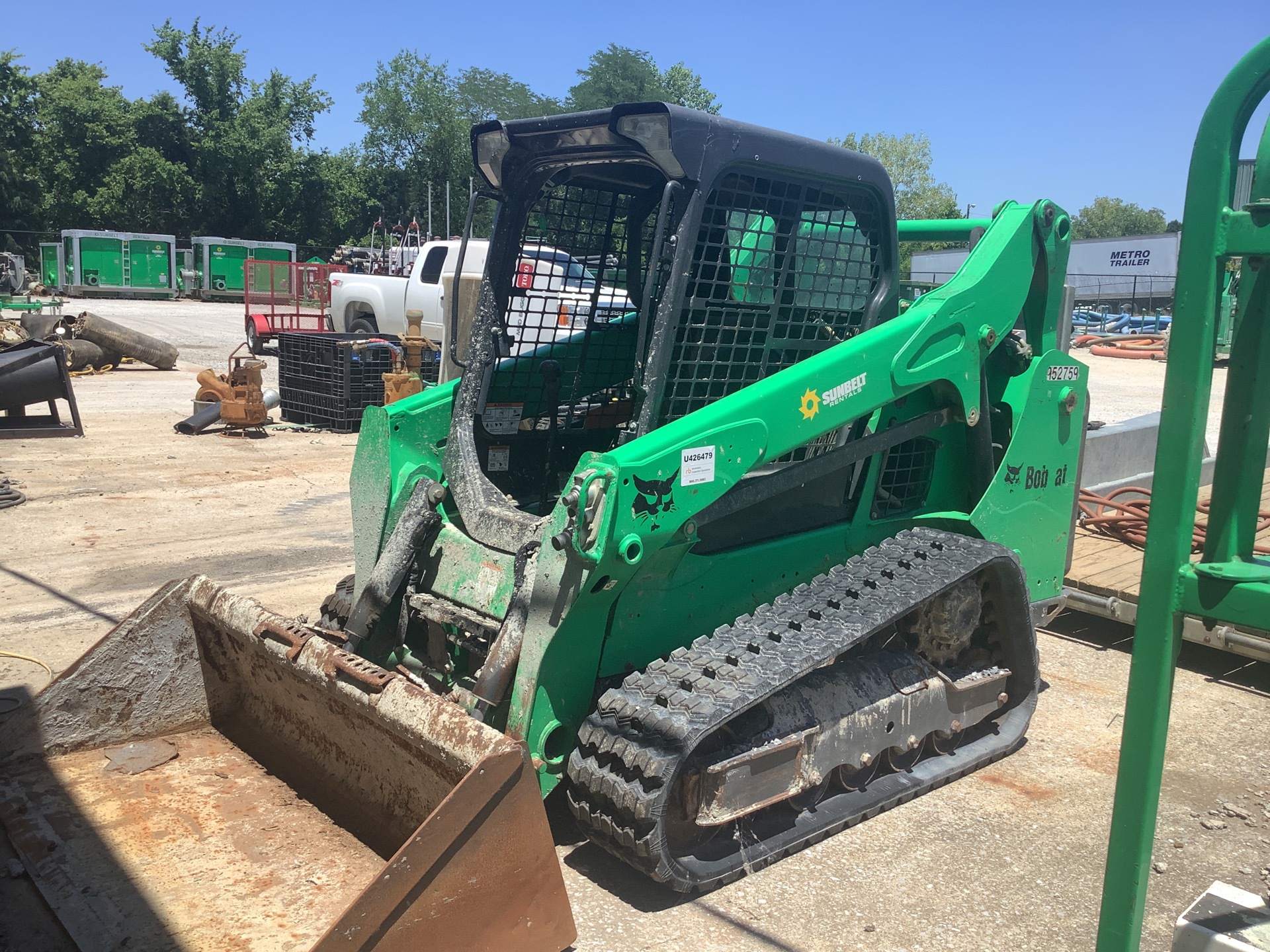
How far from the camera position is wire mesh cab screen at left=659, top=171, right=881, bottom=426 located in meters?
3.87

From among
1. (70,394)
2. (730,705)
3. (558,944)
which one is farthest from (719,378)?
(70,394)

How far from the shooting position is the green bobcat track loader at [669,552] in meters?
3.25

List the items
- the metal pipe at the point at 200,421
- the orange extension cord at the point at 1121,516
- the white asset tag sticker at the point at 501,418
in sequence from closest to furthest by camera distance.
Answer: the white asset tag sticker at the point at 501,418, the orange extension cord at the point at 1121,516, the metal pipe at the point at 200,421

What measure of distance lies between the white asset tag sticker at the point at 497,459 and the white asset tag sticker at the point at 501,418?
8 centimetres

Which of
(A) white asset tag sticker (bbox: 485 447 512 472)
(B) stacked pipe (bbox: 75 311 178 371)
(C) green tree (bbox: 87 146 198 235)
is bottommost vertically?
(B) stacked pipe (bbox: 75 311 178 371)

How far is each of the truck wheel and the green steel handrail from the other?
18.6 meters

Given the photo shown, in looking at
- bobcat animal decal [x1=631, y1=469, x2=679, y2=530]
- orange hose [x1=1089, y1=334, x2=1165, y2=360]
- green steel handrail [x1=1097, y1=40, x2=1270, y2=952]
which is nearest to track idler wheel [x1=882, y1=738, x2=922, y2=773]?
bobcat animal decal [x1=631, y1=469, x2=679, y2=530]

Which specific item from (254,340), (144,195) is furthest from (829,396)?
(144,195)

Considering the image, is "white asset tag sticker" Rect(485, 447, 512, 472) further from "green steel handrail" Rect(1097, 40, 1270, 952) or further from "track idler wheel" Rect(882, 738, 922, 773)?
"green steel handrail" Rect(1097, 40, 1270, 952)

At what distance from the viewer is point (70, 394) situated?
1102 centimetres

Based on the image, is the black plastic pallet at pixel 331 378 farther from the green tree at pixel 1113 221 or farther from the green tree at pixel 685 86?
the green tree at pixel 1113 221

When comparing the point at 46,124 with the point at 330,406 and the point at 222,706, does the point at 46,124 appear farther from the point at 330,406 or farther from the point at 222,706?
the point at 222,706

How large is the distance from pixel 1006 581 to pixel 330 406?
9.63 meters

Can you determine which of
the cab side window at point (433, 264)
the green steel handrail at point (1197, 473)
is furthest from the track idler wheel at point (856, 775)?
the cab side window at point (433, 264)
